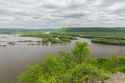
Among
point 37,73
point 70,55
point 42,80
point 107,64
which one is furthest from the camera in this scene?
point 107,64

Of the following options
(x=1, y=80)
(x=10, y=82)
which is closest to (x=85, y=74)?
(x=10, y=82)

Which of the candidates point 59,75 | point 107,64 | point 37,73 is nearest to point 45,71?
point 37,73

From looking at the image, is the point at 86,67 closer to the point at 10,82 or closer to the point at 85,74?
the point at 85,74

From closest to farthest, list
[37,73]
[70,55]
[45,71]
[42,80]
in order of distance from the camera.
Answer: [42,80]
[37,73]
[45,71]
[70,55]

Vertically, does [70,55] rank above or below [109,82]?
above

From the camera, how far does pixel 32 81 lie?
77.3 ft

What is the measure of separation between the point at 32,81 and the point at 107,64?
1857 centimetres

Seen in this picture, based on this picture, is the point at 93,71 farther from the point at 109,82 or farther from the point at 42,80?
the point at 42,80

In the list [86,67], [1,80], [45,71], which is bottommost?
[1,80]

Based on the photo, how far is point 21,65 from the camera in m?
38.0

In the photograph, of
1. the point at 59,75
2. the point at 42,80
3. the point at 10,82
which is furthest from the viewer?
the point at 10,82

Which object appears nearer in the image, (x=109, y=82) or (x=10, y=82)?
(x=109, y=82)

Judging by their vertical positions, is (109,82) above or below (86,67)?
below

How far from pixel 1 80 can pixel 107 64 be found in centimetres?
2033
